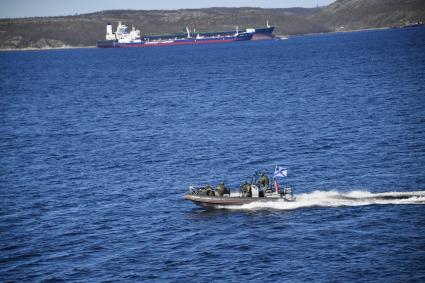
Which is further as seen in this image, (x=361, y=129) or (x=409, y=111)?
(x=409, y=111)

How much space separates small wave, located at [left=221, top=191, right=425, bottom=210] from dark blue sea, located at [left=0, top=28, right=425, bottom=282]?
0.11m

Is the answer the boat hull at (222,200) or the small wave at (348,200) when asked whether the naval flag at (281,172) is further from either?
the small wave at (348,200)

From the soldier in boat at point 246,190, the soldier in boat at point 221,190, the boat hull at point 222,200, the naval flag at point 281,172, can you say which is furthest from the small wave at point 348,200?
the naval flag at point 281,172

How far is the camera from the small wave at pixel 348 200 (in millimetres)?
49125

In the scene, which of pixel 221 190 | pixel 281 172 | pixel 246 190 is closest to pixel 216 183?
pixel 221 190

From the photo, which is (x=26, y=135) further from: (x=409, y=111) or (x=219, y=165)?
(x=409, y=111)

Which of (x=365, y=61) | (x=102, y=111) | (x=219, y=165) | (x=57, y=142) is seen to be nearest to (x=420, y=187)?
(x=219, y=165)

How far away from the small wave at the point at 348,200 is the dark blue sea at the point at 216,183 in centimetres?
11

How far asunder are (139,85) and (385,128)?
302ft

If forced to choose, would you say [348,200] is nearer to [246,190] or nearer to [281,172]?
[281,172]

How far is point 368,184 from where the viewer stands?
54.4 meters

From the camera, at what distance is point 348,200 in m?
50.0

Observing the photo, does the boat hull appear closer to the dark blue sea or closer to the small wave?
the small wave

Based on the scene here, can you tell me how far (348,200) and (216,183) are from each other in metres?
12.9
